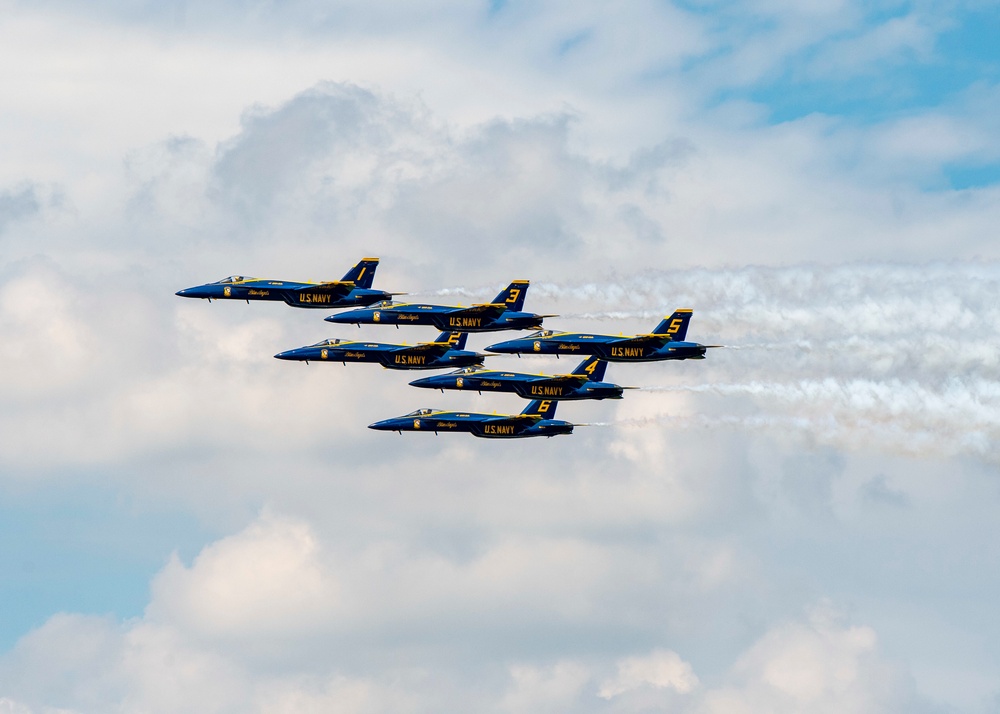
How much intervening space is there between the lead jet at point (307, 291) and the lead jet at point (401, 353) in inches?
265

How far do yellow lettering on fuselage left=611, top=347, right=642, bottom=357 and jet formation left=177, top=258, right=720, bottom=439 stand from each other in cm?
8

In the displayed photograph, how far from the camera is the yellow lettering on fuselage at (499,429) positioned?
170 meters

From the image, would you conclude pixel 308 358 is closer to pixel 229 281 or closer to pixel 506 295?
pixel 229 281

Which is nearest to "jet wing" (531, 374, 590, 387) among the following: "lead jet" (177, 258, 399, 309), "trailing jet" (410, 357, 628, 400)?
"trailing jet" (410, 357, 628, 400)

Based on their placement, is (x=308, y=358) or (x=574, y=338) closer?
(x=574, y=338)

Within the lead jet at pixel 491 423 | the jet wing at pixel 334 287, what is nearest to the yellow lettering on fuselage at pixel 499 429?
the lead jet at pixel 491 423

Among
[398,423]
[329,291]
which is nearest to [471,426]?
[398,423]

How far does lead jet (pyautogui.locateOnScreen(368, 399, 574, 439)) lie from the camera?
16900 centimetres

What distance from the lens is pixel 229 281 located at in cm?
16850

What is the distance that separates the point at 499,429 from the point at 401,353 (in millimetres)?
10496

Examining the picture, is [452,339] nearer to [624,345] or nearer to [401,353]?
[401,353]

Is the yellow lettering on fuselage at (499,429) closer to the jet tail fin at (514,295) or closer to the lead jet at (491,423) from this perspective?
the lead jet at (491,423)

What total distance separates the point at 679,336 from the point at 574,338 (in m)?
8.41

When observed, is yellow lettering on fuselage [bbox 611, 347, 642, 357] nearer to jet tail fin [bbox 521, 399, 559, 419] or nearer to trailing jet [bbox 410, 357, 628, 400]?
trailing jet [bbox 410, 357, 628, 400]
